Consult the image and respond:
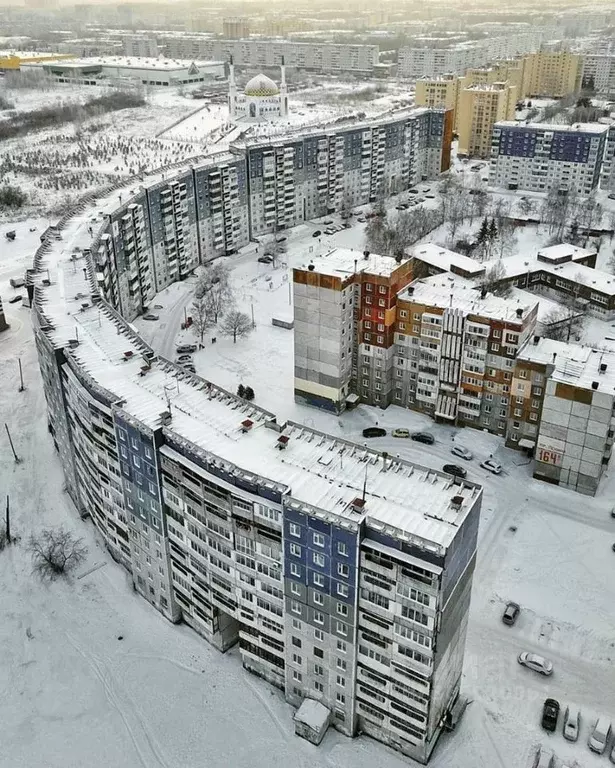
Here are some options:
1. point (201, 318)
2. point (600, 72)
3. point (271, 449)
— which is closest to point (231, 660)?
point (271, 449)

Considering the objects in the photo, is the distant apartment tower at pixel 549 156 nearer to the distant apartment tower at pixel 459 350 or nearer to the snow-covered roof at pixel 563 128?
the snow-covered roof at pixel 563 128

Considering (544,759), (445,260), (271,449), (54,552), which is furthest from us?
(445,260)

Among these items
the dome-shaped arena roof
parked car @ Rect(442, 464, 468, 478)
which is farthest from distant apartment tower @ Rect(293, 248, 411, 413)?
the dome-shaped arena roof

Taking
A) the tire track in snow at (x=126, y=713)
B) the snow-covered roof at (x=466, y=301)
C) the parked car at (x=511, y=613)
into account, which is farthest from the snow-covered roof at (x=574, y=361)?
the tire track in snow at (x=126, y=713)

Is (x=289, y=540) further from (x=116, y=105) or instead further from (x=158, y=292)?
(x=116, y=105)

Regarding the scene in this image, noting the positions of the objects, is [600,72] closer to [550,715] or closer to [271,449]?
[271,449]

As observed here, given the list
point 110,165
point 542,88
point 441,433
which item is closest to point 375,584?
point 441,433

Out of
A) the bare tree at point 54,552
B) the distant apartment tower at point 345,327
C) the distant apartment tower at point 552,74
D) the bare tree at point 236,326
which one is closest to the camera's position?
the bare tree at point 54,552
